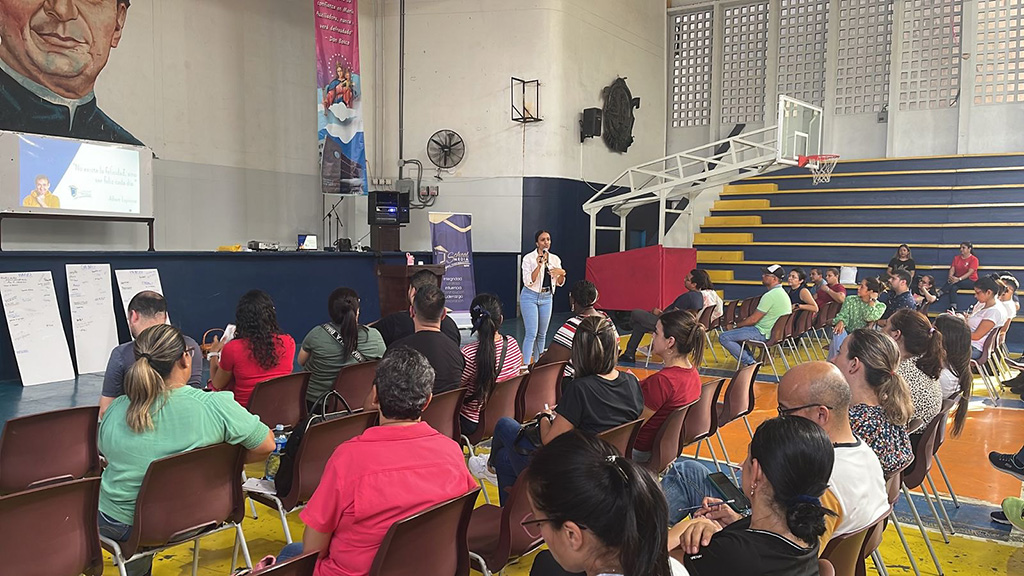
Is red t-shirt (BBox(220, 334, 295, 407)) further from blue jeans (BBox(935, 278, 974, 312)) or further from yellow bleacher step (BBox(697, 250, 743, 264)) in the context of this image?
yellow bleacher step (BBox(697, 250, 743, 264))

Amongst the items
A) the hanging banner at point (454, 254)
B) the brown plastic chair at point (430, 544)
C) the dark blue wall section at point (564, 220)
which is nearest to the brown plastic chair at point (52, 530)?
the brown plastic chair at point (430, 544)

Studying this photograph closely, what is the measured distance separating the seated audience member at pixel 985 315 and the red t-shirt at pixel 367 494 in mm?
6625

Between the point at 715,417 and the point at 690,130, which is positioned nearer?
the point at 715,417

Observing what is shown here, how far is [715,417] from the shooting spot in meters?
4.32

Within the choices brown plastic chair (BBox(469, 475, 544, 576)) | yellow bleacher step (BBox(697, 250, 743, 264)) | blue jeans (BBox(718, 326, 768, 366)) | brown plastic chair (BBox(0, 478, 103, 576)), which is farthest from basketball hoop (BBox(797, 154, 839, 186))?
brown plastic chair (BBox(0, 478, 103, 576))

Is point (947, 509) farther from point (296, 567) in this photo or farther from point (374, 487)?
point (296, 567)

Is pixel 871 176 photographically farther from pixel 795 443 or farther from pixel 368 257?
pixel 795 443

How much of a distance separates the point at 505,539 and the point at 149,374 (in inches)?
52.2

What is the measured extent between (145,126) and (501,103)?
5.56 m

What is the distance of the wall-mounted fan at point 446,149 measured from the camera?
13.2m

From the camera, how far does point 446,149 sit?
13.3m

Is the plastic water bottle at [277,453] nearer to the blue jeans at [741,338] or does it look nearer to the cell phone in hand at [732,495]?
the cell phone in hand at [732,495]

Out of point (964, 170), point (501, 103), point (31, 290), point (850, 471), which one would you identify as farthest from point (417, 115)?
point (850, 471)

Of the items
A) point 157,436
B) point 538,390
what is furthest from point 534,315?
point 157,436
